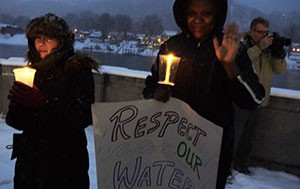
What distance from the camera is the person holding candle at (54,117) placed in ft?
6.40

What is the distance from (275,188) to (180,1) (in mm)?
3018

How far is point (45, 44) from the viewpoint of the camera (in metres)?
2.03

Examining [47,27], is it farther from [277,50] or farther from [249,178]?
[249,178]

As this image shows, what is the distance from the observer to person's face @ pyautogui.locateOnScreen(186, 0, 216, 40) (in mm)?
1896

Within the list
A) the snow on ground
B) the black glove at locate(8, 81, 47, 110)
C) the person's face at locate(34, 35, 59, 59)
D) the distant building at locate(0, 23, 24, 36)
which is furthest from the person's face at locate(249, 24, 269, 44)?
the distant building at locate(0, 23, 24, 36)

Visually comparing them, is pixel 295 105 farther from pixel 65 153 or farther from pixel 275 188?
pixel 65 153

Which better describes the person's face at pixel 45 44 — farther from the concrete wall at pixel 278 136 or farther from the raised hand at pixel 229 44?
the concrete wall at pixel 278 136

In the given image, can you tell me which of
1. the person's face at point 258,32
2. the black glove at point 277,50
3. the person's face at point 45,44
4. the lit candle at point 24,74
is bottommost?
the lit candle at point 24,74

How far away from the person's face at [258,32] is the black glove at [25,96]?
2856mm

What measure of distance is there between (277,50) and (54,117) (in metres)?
2.84

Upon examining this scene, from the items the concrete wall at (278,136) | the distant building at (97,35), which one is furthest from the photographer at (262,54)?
the distant building at (97,35)

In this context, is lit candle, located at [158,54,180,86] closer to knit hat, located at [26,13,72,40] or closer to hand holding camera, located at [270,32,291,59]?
knit hat, located at [26,13,72,40]

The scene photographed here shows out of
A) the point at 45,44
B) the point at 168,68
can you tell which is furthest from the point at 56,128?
the point at 168,68

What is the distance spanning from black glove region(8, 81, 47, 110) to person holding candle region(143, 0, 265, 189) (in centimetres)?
60
